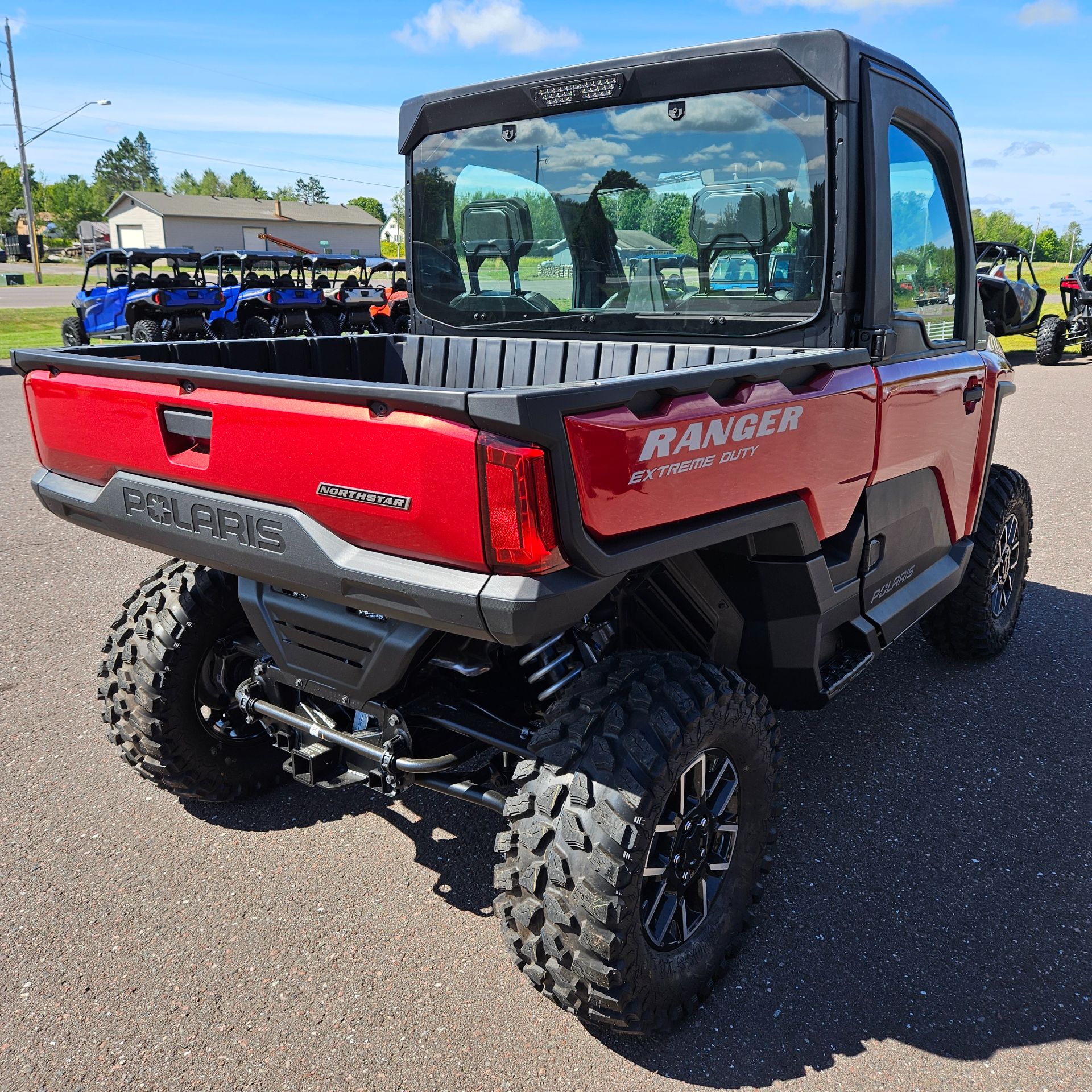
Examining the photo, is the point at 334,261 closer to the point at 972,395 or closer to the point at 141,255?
the point at 141,255

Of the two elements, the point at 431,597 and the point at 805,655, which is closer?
the point at 431,597

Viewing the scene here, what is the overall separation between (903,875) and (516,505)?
80.4 inches

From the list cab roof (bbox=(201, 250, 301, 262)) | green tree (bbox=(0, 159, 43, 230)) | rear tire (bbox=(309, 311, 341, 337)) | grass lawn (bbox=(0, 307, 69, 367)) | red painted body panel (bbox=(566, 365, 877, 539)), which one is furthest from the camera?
green tree (bbox=(0, 159, 43, 230))

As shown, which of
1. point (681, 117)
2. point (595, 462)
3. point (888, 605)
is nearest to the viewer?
point (595, 462)

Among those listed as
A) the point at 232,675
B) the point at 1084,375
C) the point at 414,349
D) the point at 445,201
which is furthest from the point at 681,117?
the point at 1084,375

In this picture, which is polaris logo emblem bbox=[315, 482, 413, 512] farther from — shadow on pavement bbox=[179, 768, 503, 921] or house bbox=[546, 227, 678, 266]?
house bbox=[546, 227, 678, 266]

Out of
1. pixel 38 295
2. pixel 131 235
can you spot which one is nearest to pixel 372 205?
pixel 131 235

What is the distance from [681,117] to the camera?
3104mm

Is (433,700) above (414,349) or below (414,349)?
below

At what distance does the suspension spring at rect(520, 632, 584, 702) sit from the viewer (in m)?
2.62

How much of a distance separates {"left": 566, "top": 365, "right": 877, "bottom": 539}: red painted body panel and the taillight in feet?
0.31

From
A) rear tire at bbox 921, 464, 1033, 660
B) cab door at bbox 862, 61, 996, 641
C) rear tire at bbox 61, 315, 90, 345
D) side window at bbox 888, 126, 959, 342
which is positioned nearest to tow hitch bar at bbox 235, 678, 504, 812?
cab door at bbox 862, 61, 996, 641

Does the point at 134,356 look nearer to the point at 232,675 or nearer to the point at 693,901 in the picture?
the point at 232,675

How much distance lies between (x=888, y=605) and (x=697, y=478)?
4.80ft
